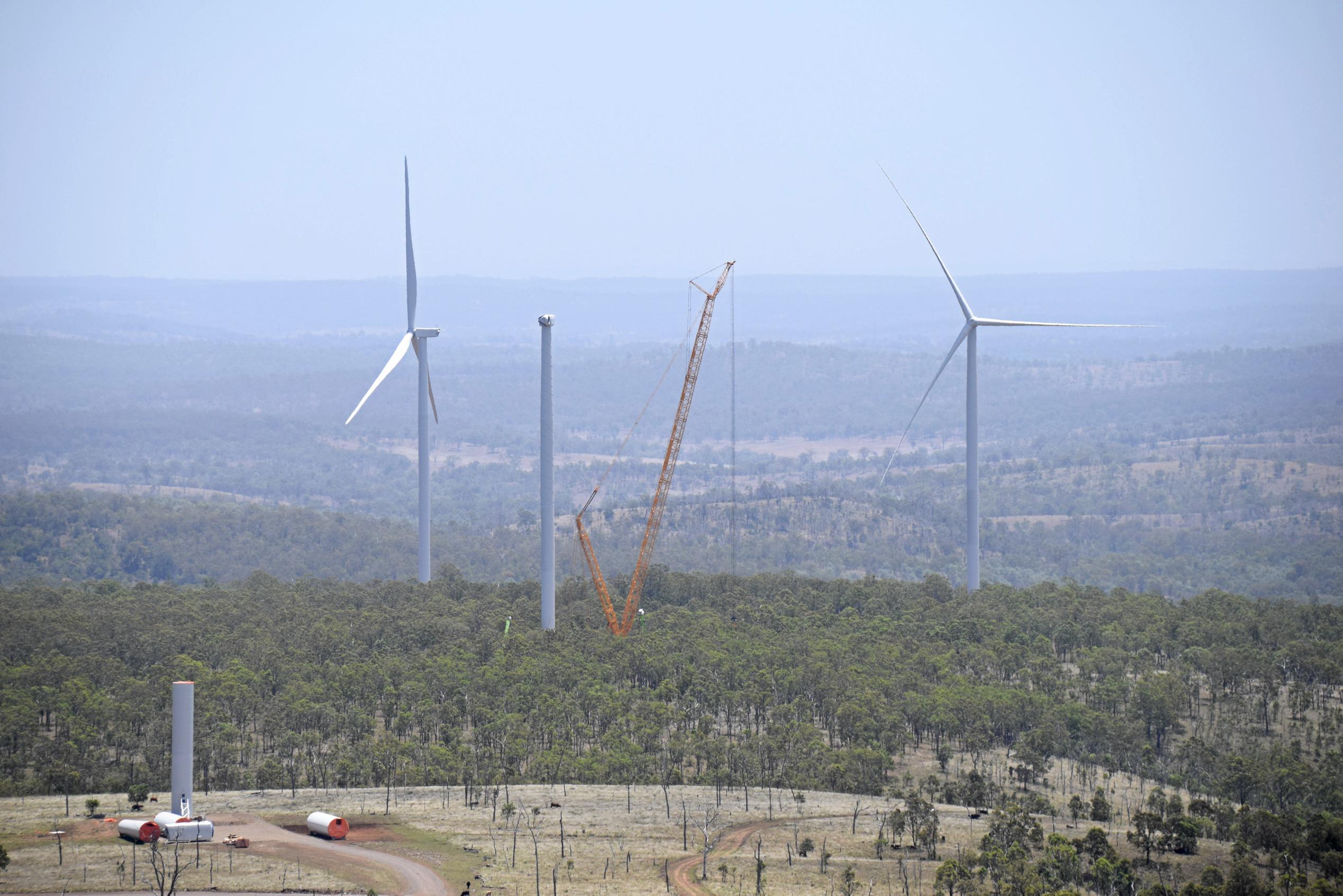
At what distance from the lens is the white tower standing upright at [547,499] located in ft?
455

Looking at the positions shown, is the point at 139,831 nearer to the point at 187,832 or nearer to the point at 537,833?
the point at 187,832

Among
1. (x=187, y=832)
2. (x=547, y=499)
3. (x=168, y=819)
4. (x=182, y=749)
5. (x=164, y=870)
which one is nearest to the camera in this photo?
(x=164, y=870)

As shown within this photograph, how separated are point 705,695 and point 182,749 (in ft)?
130

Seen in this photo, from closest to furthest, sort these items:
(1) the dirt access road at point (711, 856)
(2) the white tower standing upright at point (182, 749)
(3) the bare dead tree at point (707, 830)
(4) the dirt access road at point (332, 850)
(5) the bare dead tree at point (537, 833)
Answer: (4) the dirt access road at point (332, 850)
(1) the dirt access road at point (711, 856)
(5) the bare dead tree at point (537, 833)
(3) the bare dead tree at point (707, 830)
(2) the white tower standing upright at point (182, 749)

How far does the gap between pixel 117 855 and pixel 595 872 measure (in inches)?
834

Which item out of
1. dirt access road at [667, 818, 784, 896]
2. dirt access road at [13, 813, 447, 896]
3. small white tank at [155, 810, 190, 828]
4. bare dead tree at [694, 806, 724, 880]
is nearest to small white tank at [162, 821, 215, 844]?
small white tank at [155, 810, 190, 828]

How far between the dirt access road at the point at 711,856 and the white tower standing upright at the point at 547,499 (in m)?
55.2

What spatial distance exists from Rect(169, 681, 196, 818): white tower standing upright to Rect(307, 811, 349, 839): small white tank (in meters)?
5.78

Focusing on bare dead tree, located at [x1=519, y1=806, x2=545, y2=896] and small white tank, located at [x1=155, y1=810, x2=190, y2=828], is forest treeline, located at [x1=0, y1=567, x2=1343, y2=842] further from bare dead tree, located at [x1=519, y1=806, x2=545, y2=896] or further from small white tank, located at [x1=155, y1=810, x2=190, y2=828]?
small white tank, located at [x1=155, y1=810, x2=190, y2=828]

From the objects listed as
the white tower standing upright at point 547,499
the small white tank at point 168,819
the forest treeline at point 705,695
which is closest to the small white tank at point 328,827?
the small white tank at point 168,819

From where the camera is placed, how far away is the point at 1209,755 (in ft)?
324

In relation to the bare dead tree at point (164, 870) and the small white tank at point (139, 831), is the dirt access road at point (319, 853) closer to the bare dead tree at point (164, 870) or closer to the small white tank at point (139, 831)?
the bare dead tree at point (164, 870)

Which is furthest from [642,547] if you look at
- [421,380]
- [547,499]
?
[421,380]

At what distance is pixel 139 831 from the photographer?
77250 mm
